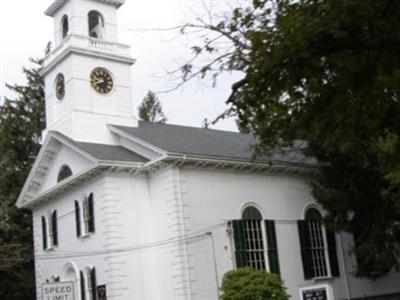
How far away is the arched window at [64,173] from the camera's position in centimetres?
3193

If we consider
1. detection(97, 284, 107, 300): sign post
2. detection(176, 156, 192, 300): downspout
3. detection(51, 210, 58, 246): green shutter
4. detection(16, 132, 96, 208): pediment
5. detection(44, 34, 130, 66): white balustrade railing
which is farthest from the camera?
detection(44, 34, 130, 66): white balustrade railing

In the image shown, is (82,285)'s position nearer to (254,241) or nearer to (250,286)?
(254,241)

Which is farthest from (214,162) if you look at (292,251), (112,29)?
(112,29)

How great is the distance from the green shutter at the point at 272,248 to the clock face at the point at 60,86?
1221 cm

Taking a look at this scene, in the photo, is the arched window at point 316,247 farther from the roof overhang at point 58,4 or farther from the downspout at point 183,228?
the roof overhang at point 58,4

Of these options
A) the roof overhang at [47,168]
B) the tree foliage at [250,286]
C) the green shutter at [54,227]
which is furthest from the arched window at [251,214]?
the green shutter at [54,227]

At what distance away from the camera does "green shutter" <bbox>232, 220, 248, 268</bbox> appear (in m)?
28.2

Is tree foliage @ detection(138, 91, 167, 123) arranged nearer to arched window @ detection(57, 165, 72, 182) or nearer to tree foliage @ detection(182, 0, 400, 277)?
arched window @ detection(57, 165, 72, 182)

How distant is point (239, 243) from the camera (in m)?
28.4

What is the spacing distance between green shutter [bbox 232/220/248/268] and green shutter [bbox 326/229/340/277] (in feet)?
18.4

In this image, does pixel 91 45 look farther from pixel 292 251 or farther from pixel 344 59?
pixel 344 59

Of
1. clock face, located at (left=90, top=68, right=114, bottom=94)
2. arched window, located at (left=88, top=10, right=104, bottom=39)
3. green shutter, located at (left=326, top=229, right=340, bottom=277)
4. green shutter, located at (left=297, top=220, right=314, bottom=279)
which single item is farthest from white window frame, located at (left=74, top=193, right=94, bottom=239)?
green shutter, located at (left=326, top=229, right=340, bottom=277)

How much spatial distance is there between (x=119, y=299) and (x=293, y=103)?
60.7 ft

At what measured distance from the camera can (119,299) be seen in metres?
27.4
